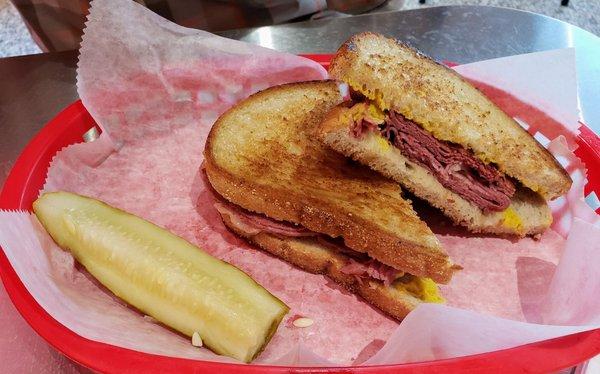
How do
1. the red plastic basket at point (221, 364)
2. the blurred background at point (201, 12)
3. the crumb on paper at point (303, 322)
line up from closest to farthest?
1. the red plastic basket at point (221, 364)
2. the crumb on paper at point (303, 322)
3. the blurred background at point (201, 12)

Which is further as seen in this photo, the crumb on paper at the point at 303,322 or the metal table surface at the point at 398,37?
the metal table surface at the point at 398,37

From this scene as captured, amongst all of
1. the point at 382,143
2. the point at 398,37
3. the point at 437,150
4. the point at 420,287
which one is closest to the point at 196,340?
the point at 420,287

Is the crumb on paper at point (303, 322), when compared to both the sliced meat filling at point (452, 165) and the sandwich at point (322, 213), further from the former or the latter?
the sliced meat filling at point (452, 165)

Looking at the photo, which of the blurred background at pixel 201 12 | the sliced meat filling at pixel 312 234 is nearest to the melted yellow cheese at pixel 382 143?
the sliced meat filling at pixel 312 234

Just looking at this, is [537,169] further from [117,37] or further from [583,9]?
[583,9]

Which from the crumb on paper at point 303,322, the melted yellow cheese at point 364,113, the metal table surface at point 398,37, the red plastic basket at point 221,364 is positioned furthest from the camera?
the metal table surface at point 398,37

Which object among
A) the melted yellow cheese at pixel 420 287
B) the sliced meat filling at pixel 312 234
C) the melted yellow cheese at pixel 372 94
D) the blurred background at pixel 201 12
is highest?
the melted yellow cheese at pixel 372 94

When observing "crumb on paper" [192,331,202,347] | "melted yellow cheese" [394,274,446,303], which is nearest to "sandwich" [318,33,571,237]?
"melted yellow cheese" [394,274,446,303]
